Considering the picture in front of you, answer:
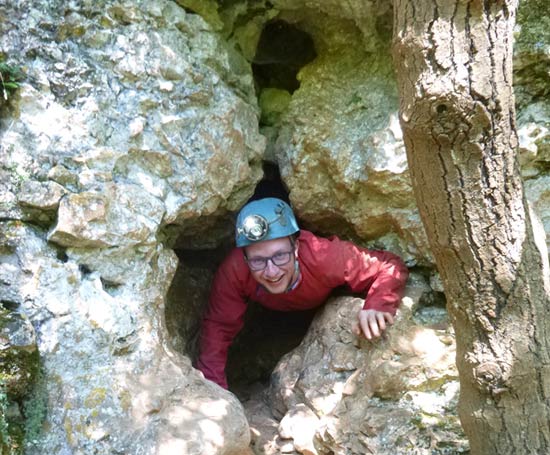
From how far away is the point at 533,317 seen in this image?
5.49 feet

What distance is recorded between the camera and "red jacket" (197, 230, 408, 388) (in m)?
2.98

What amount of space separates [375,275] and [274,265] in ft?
1.75

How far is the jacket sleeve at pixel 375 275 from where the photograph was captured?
2883 millimetres

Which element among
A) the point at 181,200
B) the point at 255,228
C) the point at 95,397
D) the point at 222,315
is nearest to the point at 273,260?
the point at 255,228

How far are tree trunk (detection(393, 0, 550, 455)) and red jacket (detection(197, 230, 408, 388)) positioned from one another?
1084 mm

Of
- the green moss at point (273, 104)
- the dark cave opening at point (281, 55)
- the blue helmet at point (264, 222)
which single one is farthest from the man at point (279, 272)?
the dark cave opening at point (281, 55)

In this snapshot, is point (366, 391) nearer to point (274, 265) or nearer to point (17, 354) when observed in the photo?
point (274, 265)

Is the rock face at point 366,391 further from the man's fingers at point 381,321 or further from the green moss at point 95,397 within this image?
the green moss at point 95,397

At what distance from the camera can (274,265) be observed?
3.11m

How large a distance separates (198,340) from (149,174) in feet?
3.78

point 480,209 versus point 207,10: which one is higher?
point 207,10

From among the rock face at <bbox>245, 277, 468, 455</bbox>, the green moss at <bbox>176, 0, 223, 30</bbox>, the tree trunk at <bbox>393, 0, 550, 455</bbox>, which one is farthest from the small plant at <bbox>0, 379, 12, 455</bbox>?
the green moss at <bbox>176, 0, 223, 30</bbox>

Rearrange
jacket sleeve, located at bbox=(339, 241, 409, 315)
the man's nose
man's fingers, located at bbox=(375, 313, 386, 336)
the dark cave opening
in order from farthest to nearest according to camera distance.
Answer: the dark cave opening → the man's nose → jacket sleeve, located at bbox=(339, 241, 409, 315) → man's fingers, located at bbox=(375, 313, 386, 336)

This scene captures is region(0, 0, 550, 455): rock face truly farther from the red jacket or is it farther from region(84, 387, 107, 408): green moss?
the red jacket
